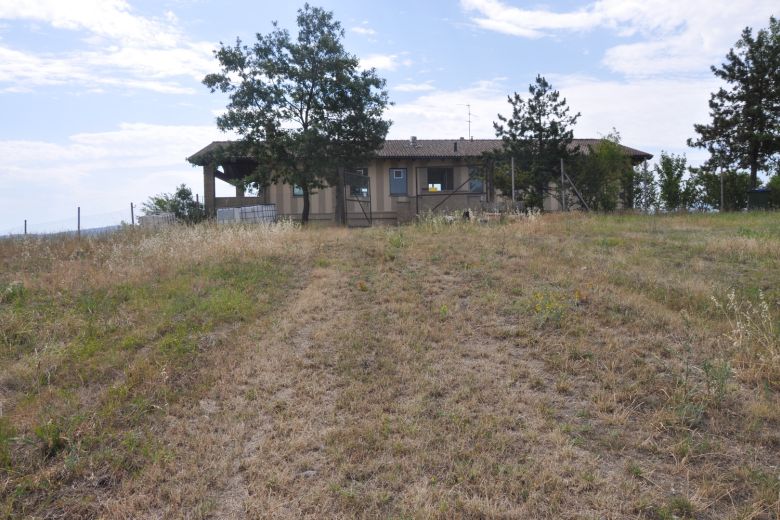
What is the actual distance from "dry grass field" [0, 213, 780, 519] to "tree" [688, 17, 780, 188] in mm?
19335

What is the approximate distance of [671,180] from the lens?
70.7ft

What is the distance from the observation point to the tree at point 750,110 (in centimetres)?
2319

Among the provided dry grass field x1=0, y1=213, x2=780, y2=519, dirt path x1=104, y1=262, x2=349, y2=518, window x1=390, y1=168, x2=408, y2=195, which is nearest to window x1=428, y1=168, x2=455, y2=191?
window x1=390, y1=168, x2=408, y2=195

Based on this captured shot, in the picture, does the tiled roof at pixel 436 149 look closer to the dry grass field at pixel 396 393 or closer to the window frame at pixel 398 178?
the window frame at pixel 398 178

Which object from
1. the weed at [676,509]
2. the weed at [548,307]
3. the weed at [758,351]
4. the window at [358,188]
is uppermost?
the window at [358,188]

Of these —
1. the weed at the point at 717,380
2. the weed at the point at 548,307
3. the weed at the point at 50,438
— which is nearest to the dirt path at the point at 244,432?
the weed at the point at 50,438

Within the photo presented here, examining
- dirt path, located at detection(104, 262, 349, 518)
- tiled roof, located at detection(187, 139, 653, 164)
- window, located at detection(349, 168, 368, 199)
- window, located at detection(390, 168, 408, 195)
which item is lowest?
dirt path, located at detection(104, 262, 349, 518)

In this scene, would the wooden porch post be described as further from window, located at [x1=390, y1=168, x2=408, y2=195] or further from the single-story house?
window, located at [x1=390, y1=168, x2=408, y2=195]

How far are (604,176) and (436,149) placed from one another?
8.82 meters

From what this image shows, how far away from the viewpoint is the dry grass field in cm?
308

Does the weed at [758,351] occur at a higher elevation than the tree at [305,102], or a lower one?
lower

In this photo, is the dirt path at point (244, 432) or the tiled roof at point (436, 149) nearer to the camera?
the dirt path at point (244, 432)

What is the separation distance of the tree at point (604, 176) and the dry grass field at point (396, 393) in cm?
1134

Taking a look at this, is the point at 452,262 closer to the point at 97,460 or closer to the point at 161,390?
the point at 161,390
